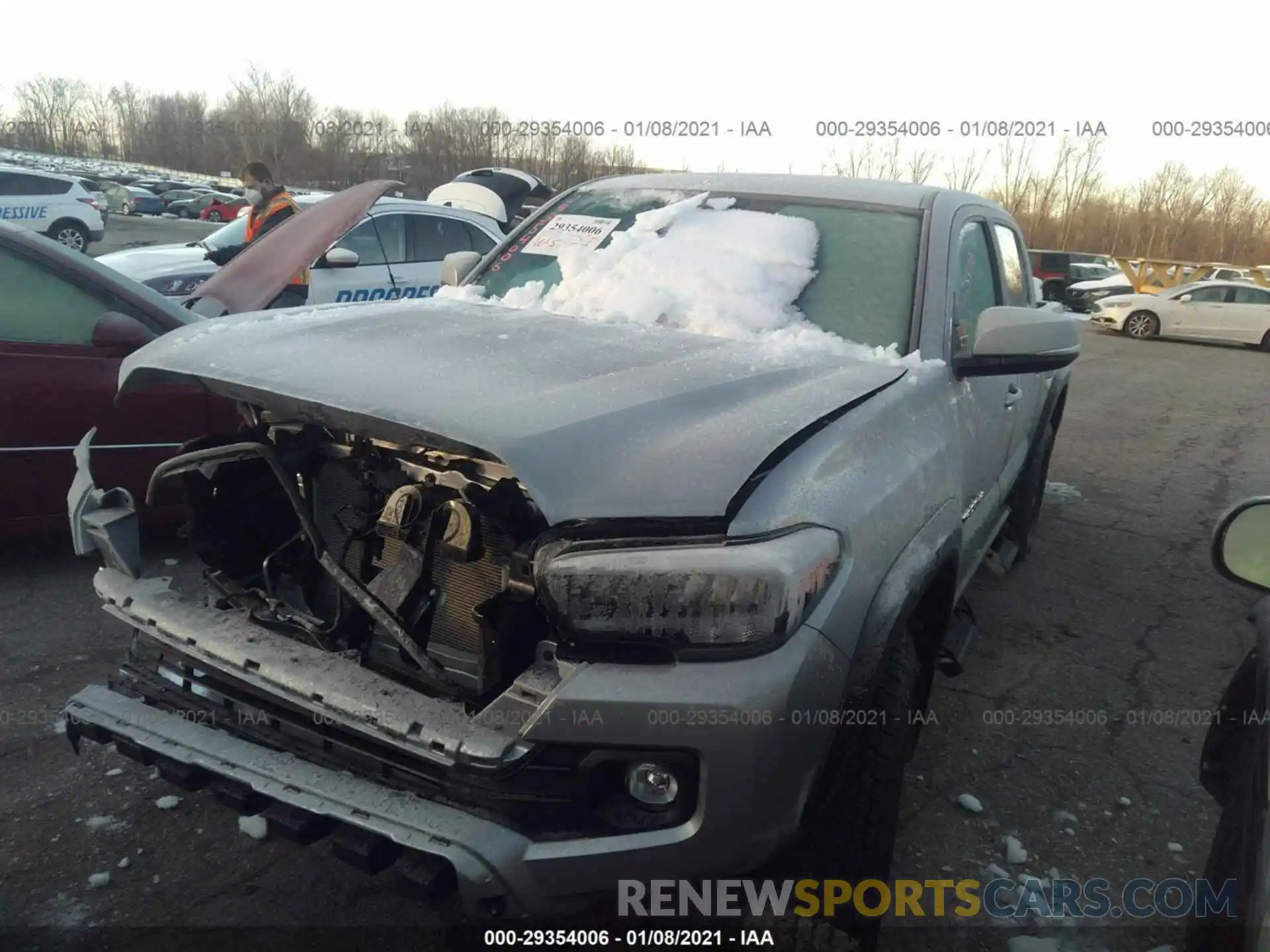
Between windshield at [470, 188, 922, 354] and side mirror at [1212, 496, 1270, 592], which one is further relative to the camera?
windshield at [470, 188, 922, 354]

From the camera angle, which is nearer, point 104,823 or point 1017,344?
point 104,823

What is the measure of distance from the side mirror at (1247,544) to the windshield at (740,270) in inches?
42.8

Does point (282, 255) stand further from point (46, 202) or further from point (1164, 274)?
point (1164, 274)

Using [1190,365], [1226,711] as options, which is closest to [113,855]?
[1226,711]

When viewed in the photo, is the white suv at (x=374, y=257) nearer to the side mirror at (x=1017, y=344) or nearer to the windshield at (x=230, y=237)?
the windshield at (x=230, y=237)

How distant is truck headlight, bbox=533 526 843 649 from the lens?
1703 millimetres

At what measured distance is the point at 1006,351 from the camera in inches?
109

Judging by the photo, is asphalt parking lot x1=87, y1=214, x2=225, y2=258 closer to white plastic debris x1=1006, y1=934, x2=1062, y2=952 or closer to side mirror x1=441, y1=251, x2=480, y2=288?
side mirror x1=441, y1=251, x2=480, y2=288

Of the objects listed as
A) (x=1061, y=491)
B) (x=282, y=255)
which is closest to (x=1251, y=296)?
(x=1061, y=491)

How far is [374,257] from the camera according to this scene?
792 cm

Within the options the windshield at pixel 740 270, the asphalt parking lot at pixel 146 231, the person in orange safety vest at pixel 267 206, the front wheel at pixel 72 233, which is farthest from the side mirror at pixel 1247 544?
the front wheel at pixel 72 233

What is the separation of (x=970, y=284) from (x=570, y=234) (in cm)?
146

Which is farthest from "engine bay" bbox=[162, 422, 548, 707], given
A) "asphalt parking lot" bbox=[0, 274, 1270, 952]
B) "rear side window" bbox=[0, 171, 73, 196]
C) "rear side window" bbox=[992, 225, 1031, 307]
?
"rear side window" bbox=[0, 171, 73, 196]

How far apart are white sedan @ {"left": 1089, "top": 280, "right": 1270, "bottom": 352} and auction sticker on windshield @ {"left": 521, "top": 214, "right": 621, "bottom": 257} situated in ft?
69.5
